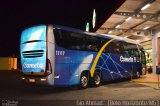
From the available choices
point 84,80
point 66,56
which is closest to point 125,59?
point 84,80

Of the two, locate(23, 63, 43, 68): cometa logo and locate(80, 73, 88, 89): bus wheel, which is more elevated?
locate(23, 63, 43, 68): cometa logo

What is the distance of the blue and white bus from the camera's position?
12789mm

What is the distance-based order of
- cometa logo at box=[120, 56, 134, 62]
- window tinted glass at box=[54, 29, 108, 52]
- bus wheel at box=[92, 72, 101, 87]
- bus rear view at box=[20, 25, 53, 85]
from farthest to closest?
cometa logo at box=[120, 56, 134, 62]
bus wheel at box=[92, 72, 101, 87]
window tinted glass at box=[54, 29, 108, 52]
bus rear view at box=[20, 25, 53, 85]

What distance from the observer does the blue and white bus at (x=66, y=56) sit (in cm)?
1279

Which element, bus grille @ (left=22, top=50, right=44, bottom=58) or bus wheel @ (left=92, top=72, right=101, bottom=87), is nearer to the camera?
bus grille @ (left=22, top=50, right=44, bottom=58)

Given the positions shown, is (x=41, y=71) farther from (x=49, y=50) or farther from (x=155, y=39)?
(x=155, y=39)

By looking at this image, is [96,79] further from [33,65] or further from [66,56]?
[33,65]

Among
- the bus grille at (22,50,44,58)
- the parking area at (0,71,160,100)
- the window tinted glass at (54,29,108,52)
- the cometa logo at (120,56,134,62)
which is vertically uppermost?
the window tinted glass at (54,29,108,52)

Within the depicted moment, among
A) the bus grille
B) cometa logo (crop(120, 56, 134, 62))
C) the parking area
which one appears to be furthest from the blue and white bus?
cometa logo (crop(120, 56, 134, 62))

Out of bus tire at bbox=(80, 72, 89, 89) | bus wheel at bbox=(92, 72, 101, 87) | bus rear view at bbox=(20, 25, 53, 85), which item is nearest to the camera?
bus rear view at bbox=(20, 25, 53, 85)

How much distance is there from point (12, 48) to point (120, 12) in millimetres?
64062

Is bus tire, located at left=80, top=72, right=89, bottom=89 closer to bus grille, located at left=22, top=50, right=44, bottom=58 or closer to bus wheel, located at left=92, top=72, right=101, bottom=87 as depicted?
bus wheel, located at left=92, top=72, right=101, bottom=87

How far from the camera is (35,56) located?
13.1 meters

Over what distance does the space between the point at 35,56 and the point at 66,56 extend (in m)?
1.60
